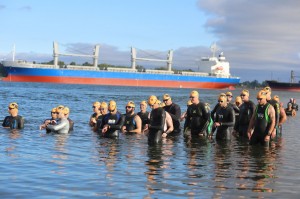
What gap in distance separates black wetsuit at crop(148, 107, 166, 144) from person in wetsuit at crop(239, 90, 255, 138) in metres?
3.90

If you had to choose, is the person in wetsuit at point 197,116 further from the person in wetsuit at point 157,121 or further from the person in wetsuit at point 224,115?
the person in wetsuit at point 157,121

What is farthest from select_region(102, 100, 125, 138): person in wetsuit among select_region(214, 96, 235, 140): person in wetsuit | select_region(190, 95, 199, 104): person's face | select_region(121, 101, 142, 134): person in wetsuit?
select_region(214, 96, 235, 140): person in wetsuit

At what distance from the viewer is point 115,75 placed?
123750 millimetres

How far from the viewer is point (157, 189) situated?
910 cm

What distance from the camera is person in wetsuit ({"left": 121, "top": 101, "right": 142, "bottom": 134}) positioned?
1663 centimetres

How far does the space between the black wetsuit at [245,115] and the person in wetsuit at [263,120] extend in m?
3.42

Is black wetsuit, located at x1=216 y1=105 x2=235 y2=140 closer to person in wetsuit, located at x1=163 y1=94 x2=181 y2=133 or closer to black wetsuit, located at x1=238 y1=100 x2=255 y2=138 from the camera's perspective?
black wetsuit, located at x1=238 y1=100 x2=255 y2=138

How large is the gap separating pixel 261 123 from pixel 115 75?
111 m

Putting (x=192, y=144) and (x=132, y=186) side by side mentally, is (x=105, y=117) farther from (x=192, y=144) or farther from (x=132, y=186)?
(x=132, y=186)

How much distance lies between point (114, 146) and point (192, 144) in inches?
117

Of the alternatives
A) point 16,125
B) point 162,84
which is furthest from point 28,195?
point 162,84

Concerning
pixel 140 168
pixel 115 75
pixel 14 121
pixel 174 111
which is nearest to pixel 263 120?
pixel 140 168

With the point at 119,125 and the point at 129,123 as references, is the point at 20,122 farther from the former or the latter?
the point at 119,125

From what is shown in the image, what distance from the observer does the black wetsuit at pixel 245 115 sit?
56.4 feet
